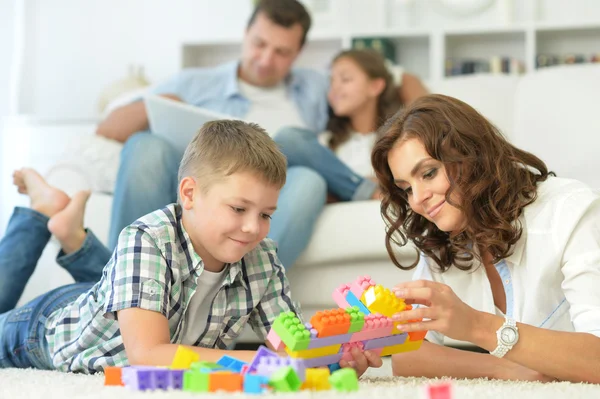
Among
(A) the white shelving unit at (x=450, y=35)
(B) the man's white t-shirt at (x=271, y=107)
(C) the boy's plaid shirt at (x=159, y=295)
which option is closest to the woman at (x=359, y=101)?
(B) the man's white t-shirt at (x=271, y=107)

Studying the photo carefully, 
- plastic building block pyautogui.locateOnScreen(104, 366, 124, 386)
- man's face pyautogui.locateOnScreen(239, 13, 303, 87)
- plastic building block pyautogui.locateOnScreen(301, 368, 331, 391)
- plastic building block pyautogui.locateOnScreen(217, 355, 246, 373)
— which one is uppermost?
man's face pyautogui.locateOnScreen(239, 13, 303, 87)

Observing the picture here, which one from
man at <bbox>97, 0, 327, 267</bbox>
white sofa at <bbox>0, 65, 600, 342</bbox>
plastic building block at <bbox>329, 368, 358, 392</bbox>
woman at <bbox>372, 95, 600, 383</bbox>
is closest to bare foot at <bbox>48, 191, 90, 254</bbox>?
white sofa at <bbox>0, 65, 600, 342</bbox>

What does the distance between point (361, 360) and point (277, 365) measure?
221mm

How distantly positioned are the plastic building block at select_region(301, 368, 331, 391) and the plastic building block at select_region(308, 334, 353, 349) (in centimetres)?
6

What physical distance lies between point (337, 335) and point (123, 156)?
1092 mm

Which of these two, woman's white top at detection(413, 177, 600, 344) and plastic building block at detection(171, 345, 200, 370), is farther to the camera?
woman's white top at detection(413, 177, 600, 344)

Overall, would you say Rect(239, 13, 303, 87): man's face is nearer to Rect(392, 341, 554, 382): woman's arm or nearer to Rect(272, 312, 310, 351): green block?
Rect(392, 341, 554, 382): woman's arm

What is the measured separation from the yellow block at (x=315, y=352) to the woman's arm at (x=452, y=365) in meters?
0.30

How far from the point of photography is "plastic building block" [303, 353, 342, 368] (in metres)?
0.97

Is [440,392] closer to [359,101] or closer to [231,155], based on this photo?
[231,155]

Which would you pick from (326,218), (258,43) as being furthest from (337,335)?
(258,43)

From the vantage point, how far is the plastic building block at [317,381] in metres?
0.88

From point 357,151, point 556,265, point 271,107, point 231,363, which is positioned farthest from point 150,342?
point 271,107

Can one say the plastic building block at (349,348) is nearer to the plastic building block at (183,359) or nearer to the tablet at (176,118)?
the plastic building block at (183,359)
